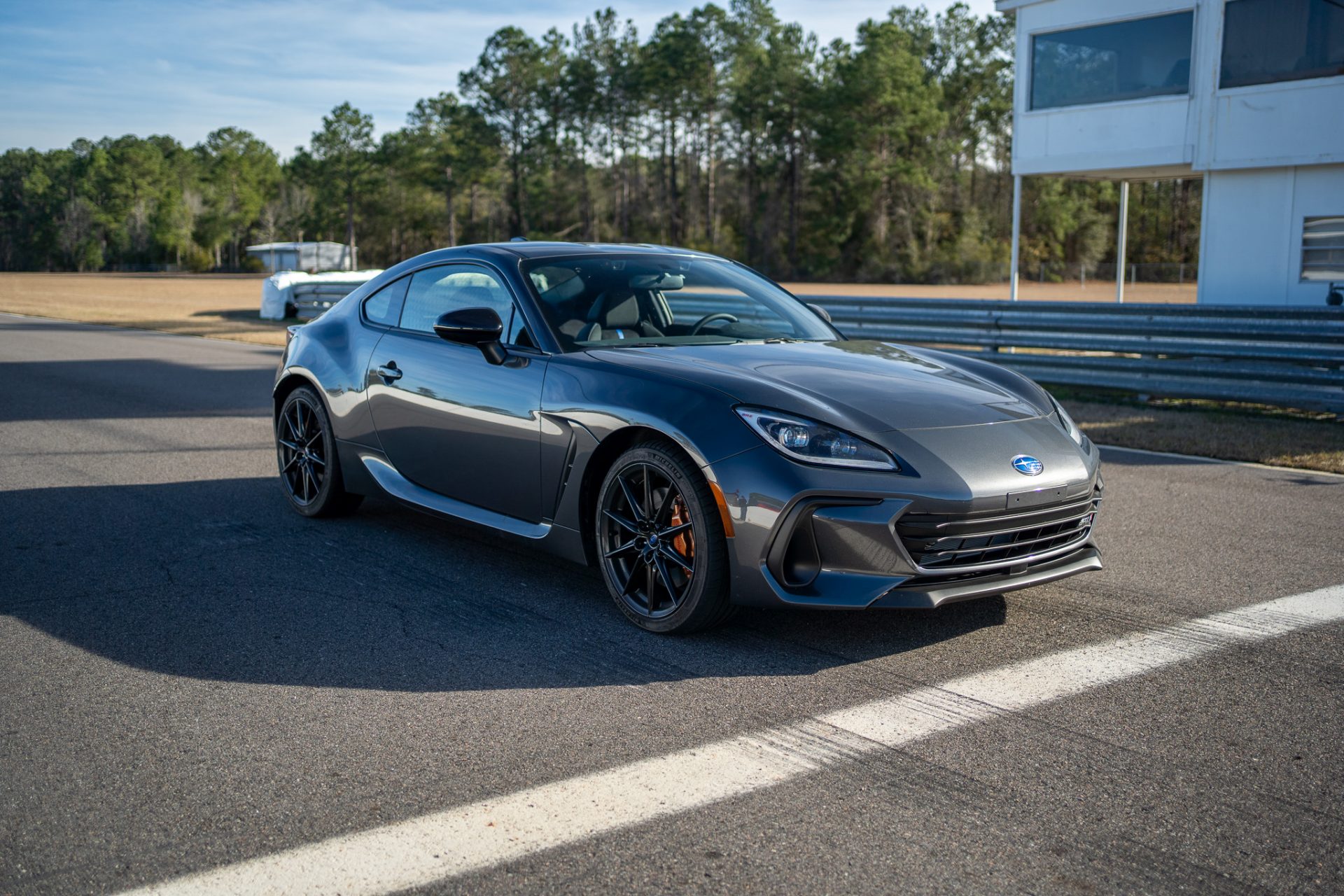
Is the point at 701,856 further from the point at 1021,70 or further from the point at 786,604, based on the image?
the point at 1021,70

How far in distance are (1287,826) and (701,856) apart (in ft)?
4.66

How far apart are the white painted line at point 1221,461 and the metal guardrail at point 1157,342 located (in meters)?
1.93

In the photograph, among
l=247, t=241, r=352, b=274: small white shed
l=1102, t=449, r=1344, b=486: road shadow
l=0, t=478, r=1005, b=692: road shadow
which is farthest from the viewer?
l=247, t=241, r=352, b=274: small white shed

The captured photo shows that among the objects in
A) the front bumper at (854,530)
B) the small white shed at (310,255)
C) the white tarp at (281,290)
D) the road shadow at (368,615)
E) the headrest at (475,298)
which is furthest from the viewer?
the small white shed at (310,255)

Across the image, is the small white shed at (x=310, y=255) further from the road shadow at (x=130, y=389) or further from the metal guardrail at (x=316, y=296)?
the road shadow at (x=130, y=389)

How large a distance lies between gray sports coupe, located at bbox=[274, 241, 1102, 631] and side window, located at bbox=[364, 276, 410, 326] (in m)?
0.01

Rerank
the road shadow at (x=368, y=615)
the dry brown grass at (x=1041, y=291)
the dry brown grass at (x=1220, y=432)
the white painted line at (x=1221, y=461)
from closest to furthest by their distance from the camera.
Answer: the road shadow at (x=368, y=615), the white painted line at (x=1221, y=461), the dry brown grass at (x=1220, y=432), the dry brown grass at (x=1041, y=291)

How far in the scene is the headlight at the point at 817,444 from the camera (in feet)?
13.0

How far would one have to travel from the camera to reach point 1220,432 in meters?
9.55

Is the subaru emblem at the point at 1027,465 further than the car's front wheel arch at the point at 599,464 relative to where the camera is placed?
No

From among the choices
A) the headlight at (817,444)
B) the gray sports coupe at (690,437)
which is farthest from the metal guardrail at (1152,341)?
the headlight at (817,444)

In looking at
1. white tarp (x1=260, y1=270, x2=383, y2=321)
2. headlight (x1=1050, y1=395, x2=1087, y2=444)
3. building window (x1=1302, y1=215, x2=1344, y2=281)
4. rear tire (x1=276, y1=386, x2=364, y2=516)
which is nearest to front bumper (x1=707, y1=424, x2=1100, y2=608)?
A: headlight (x1=1050, y1=395, x2=1087, y2=444)

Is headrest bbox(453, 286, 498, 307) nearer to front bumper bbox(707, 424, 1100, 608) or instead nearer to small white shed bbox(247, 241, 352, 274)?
front bumper bbox(707, 424, 1100, 608)

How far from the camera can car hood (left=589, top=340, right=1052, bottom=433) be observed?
13.7 ft
